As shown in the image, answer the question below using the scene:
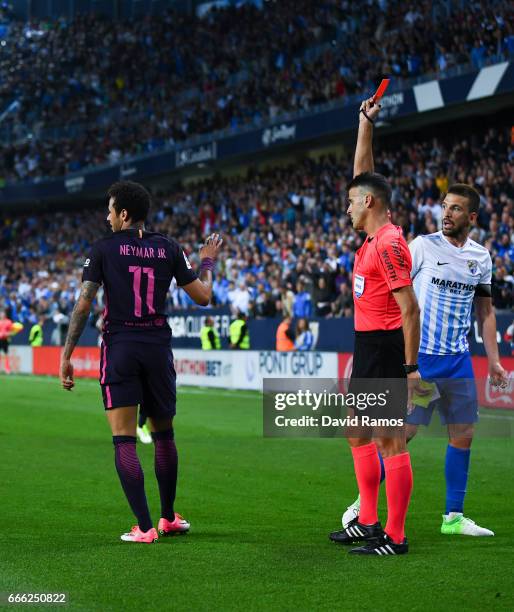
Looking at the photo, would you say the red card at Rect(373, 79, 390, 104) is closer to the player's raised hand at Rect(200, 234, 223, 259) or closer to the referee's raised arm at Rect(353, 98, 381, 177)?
the referee's raised arm at Rect(353, 98, 381, 177)

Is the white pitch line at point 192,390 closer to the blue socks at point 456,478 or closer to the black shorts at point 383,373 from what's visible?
the blue socks at point 456,478

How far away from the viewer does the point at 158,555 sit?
21.2 feet

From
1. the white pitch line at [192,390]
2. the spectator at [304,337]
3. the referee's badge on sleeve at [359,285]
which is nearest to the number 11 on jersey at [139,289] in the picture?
the referee's badge on sleeve at [359,285]

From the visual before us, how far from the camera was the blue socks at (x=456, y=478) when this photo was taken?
742cm

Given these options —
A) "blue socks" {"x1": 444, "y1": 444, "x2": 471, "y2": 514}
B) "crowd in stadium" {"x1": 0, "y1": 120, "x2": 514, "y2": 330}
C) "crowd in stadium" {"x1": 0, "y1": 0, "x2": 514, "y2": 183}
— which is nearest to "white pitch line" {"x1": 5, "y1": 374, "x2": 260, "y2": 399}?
"crowd in stadium" {"x1": 0, "y1": 120, "x2": 514, "y2": 330}

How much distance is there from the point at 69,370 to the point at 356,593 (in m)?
2.54

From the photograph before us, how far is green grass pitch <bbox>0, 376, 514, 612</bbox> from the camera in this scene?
5.43 metres

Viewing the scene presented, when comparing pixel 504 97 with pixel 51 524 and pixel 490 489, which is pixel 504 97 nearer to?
pixel 490 489

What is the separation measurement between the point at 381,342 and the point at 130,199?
6.09 ft

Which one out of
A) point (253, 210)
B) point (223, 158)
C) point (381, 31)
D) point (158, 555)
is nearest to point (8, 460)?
point (158, 555)

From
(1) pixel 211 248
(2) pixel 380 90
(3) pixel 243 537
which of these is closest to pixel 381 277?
(1) pixel 211 248

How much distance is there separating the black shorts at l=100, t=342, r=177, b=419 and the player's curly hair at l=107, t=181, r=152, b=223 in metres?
0.85

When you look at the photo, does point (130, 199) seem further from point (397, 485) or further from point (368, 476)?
point (397, 485)

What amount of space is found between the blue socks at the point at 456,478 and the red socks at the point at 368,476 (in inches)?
33.9
